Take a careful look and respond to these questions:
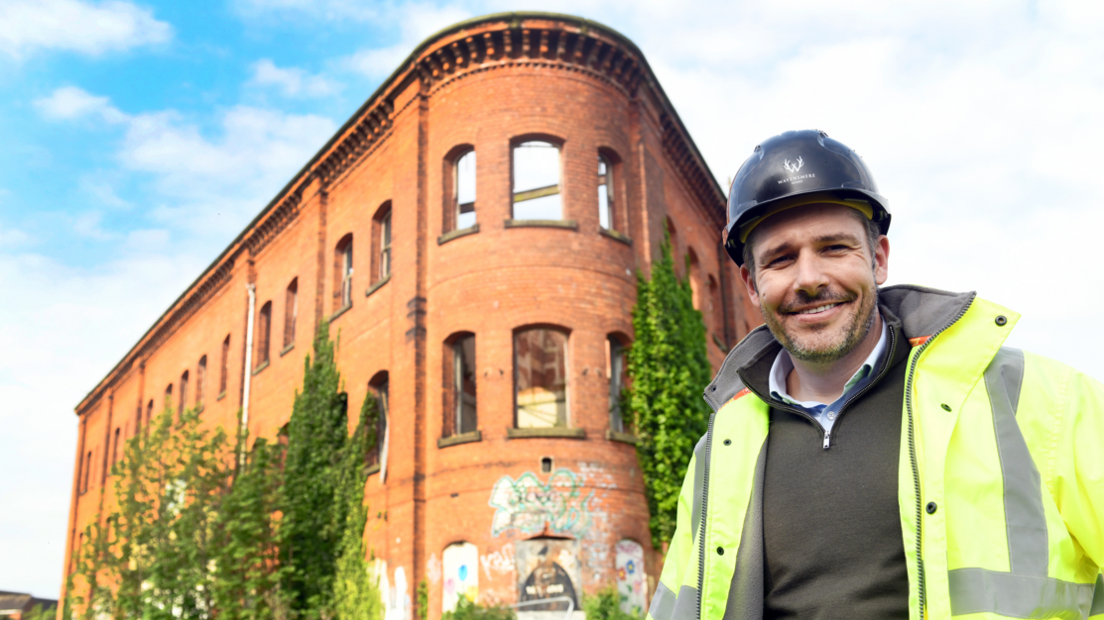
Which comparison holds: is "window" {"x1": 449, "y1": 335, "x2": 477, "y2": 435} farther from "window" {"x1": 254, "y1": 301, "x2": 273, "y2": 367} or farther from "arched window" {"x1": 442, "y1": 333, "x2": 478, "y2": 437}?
"window" {"x1": 254, "y1": 301, "x2": 273, "y2": 367}

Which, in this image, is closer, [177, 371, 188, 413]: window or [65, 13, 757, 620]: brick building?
[65, 13, 757, 620]: brick building

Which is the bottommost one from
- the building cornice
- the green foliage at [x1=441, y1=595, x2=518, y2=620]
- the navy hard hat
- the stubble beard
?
the green foliage at [x1=441, y1=595, x2=518, y2=620]

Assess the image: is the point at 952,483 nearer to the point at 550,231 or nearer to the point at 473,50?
the point at 550,231

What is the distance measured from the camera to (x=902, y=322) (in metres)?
2.22

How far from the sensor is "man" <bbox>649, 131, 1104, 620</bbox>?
1745 millimetres

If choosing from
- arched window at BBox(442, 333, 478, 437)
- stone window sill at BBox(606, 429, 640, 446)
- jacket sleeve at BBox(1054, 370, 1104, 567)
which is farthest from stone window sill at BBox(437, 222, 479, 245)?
jacket sleeve at BBox(1054, 370, 1104, 567)

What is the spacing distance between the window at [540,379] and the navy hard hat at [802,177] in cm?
1217

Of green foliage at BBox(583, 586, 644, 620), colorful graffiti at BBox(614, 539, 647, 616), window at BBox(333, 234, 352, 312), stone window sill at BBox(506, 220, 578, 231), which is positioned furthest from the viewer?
window at BBox(333, 234, 352, 312)

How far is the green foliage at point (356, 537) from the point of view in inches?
601

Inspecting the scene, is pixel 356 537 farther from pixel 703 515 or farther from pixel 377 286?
pixel 703 515

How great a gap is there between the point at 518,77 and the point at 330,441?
819 centimetres

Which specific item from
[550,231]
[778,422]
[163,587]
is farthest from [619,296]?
[778,422]

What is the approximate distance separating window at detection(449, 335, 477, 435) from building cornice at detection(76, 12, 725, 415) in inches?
204

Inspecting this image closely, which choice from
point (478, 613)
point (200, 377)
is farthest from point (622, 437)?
point (200, 377)
